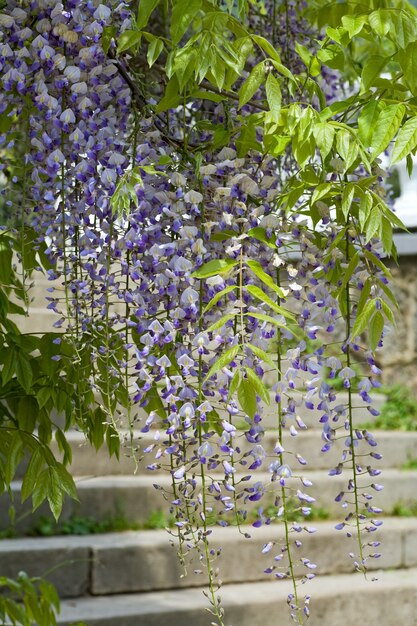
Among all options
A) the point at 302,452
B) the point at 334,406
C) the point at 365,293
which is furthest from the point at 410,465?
the point at 365,293

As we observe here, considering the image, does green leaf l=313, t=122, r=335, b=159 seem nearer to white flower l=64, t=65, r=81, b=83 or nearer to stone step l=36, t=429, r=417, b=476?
white flower l=64, t=65, r=81, b=83

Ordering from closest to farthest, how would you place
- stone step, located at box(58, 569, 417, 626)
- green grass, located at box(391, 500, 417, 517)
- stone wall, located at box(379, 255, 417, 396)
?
stone step, located at box(58, 569, 417, 626), green grass, located at box(391, 500, 417, 517), stone wall, located at box(379, 255, 417, 396)

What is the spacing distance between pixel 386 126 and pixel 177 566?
7.19 ft

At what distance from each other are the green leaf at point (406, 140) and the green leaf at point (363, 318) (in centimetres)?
23

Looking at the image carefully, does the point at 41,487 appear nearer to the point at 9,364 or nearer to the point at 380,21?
the point at 9,364

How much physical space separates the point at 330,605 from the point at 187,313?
211 centimetres

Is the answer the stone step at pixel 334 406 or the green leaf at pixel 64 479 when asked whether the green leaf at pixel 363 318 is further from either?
the stone step at pixel 334 406

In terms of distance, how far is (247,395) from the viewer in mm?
1406

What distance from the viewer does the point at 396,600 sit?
11.4ft

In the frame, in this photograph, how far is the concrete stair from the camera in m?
3.07

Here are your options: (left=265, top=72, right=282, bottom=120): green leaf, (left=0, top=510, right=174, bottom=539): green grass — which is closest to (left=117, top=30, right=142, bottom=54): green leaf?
(left=265, top=72, right=282, bottom=120): green leaf

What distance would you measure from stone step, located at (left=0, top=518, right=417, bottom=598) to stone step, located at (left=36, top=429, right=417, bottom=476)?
0.30 m

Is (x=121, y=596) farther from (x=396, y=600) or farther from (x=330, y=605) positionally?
(x=396, y=600)

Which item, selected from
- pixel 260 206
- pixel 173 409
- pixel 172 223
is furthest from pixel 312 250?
pixel 173 409
